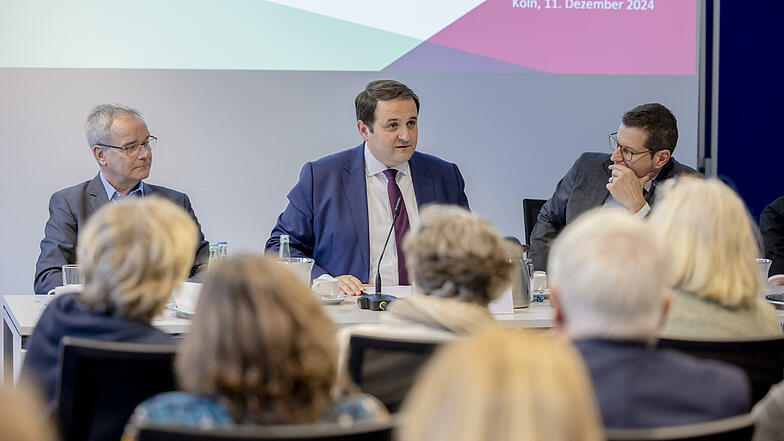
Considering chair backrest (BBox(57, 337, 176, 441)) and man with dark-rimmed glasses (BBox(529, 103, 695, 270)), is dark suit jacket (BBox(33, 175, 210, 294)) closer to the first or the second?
man with dark-rimmed glasses (BBox(529, 103, 695, 270))

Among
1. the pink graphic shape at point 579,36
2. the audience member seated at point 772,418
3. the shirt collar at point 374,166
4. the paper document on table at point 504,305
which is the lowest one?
the audience member seated at point 772,418

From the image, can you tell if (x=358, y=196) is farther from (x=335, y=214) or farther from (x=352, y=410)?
(x=352, y=410)

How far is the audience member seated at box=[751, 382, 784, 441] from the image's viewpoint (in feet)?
5.36

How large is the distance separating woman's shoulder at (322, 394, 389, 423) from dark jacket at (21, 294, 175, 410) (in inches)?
21.5

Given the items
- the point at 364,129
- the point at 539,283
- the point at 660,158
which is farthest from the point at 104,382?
the point at 660,158

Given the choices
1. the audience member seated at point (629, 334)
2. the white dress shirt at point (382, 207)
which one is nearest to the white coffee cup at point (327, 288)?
the white dress shirt at point (382, 207)

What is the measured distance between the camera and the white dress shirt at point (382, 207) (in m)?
3.94

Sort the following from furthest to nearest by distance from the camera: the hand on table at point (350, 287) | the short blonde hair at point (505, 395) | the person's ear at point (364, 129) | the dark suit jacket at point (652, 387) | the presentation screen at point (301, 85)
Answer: the presentation screen at point (301, 85), the person's ear at point (364, 129), the hand on table at point (350, 287), the dark suit jacket at point (652, 387), the short blonde hair at point (505, 395)

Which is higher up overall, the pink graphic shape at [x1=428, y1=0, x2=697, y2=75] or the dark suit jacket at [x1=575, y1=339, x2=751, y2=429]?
the pink graphic shape at [x1=428, y1=0, x2=697, y2=75]

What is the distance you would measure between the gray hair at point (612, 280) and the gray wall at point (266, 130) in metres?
3.69

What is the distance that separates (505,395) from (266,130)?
14.1 feet

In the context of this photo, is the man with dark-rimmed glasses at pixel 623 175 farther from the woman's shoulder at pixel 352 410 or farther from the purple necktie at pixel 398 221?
the woman's shoulder at pixel 352 410

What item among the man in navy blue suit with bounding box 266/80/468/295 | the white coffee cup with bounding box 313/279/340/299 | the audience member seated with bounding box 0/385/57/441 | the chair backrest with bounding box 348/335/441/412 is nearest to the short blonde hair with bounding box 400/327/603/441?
the audience member seated with bounding box 0/385/57/441

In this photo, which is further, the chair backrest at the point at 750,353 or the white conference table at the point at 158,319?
the white conference table at the point at 158,319
